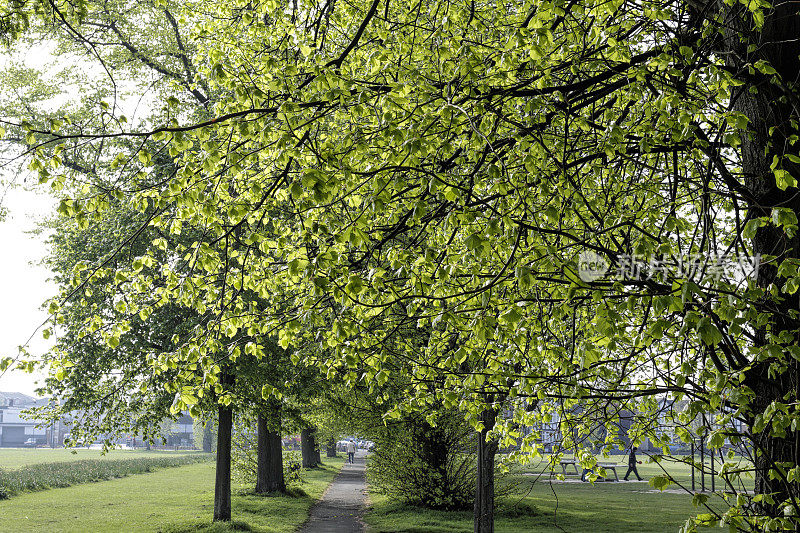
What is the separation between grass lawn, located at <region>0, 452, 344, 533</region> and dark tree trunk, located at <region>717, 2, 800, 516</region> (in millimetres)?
12694

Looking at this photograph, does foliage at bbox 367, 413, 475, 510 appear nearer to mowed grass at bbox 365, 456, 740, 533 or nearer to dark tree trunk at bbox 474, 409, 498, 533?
mowed grass at bbox 365, 456, 740, 533

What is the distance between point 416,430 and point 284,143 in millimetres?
15532

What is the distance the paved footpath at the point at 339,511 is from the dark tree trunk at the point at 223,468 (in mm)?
Answer: 2045

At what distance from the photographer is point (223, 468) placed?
650 inches

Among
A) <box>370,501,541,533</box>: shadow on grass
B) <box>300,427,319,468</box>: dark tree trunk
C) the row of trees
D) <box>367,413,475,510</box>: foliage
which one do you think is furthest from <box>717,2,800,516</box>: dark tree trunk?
<box>300,427,319,468</box>: dark tree trunk

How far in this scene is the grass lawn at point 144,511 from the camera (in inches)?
648

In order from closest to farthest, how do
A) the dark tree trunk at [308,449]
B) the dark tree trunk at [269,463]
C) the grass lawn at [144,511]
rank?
the grass lawn at [144,511] → the dark tree trunk at [269,463] → the dark tree trunk at [308,449]

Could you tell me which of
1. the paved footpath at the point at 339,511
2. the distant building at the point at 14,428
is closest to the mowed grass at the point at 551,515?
the paved footpath at the point at 339,511

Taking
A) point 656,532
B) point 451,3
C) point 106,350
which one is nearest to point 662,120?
point 451,3

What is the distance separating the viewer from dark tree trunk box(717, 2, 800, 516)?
4.98 m

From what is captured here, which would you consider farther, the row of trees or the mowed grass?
the mowed grass

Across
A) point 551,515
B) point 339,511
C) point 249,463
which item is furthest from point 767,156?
point 249,463

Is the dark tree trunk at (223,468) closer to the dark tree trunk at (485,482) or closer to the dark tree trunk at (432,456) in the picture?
the dark tree trunk at (432,456)

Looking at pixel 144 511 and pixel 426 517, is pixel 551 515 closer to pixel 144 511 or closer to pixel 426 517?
pixel 426 517
